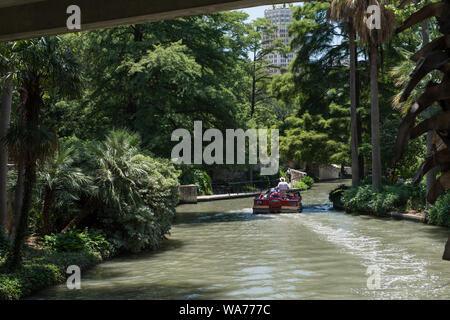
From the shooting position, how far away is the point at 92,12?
23.0 feet

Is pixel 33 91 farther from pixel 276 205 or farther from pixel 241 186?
pixel 241 186

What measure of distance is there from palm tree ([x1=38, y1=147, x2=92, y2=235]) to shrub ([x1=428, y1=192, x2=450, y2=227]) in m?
13.5

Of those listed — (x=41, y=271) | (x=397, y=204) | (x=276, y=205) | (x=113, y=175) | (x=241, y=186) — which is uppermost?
(x=113, y=175)

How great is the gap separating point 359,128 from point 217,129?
9.52 m

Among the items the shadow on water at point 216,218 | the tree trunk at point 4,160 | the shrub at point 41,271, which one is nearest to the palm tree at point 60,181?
the tree trunk at point 4,160

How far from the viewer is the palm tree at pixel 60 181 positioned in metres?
14.4

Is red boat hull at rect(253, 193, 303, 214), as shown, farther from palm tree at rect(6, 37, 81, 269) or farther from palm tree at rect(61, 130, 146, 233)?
palm tree at rect(6, 37, 81, 269)

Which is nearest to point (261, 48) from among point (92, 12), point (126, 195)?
point (126, 195)

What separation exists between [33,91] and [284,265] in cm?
754

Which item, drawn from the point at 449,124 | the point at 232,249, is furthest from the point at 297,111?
the point at 449,124

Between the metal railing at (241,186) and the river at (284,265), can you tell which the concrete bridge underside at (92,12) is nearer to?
the river at (284,265)

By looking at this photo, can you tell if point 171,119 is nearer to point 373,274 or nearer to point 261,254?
point 261,254

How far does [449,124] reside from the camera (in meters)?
1.62

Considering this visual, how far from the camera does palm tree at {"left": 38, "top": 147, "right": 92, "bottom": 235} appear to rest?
14.4m
